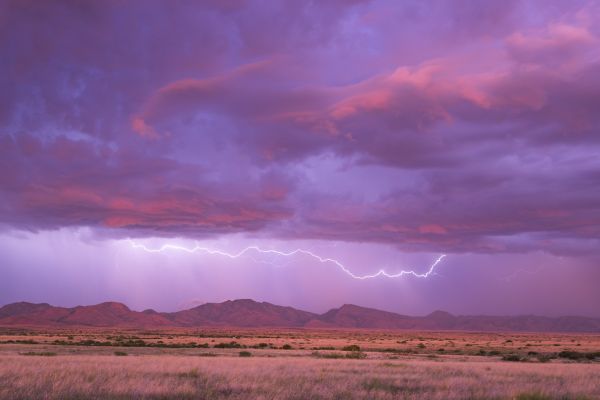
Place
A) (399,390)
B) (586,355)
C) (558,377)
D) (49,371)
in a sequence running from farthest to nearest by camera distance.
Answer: (586,355) < (558,377) < (49,371) < (399,390)

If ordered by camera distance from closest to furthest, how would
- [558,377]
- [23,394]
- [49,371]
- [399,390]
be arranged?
[23,394], [399,390], [49,371], [558,377]

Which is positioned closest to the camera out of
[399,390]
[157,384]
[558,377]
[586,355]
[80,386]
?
[80,386]

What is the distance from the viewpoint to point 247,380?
20.3 metres

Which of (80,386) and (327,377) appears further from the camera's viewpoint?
(327,377)

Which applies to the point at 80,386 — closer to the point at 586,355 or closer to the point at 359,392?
the point at 359,392

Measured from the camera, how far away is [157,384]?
18141 millimetres

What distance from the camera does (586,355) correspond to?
52.3m

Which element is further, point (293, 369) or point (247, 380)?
point (293, 369)

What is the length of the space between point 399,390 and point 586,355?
41250 millimetres

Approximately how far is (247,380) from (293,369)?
642 centimetres

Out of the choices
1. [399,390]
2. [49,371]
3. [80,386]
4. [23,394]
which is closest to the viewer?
[23,394]

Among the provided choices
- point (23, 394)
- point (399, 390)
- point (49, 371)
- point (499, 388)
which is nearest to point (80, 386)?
point (23, 394)

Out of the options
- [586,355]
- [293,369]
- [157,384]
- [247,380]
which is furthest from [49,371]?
[586,355]

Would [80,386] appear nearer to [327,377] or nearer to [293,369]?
[327,377]
